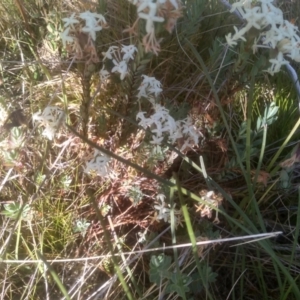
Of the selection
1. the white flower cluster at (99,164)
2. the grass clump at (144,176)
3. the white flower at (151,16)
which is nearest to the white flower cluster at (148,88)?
the grass clump at (144,176)

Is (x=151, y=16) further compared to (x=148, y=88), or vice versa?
(x=148, y=88)

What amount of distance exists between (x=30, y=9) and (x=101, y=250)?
2.54 feet

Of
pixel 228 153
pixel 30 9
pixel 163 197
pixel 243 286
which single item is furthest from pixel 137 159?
pixel 30 9

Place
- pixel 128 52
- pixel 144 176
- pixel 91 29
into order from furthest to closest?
pixel 144 176 → pixel 128 52 → pixel 91 29

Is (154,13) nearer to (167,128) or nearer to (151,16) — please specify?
(151,16)

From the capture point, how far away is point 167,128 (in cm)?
93

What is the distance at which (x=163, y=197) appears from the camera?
3.29 feet

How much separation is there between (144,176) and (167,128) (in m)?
0.21

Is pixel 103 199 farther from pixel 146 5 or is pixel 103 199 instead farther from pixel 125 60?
pixel 146 5

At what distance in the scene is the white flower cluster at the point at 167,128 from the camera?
934 mm

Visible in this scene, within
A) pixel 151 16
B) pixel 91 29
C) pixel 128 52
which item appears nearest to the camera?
pixel 151 16

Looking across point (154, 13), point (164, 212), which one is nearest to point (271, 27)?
point (154, 13)

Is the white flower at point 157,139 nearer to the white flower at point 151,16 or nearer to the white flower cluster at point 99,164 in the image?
the white flower cluster at point 99,164

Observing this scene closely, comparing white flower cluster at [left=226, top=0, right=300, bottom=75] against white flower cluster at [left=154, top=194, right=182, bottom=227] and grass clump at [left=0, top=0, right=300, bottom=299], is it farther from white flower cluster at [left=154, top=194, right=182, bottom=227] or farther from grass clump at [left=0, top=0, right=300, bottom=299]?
white flower cluster at [left=154, top=194, right=182, bottom=227]
